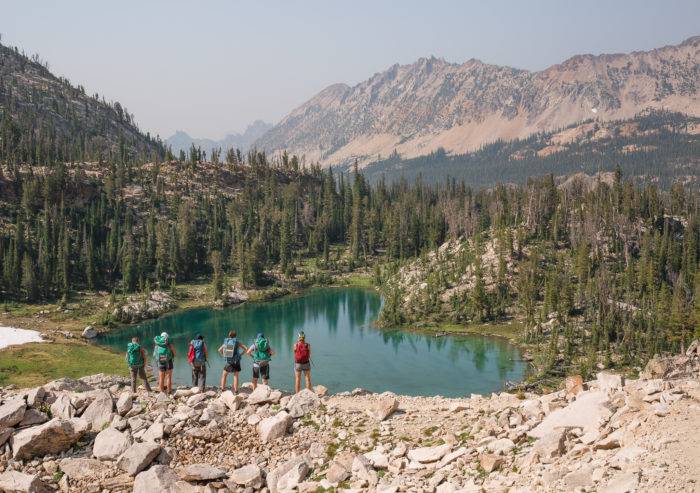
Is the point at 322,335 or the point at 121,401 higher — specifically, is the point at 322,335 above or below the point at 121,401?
below

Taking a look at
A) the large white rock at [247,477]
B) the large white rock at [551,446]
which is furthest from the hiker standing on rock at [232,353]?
the large white rock at [551,446]

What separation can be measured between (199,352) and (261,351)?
3.27 meters

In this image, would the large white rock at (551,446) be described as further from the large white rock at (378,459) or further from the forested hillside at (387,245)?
the forested hillside at (387,245)

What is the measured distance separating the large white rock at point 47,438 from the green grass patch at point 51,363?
36.5m

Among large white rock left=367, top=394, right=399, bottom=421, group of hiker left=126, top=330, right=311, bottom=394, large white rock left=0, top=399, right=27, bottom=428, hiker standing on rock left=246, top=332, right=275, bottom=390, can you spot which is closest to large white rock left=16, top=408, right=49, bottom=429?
large white rock left=0, top=399, right=27, bottom=428

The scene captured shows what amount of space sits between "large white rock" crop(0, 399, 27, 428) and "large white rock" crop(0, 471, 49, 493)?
269 centimetres

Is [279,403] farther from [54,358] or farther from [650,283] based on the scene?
[650,283]

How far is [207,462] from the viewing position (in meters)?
20.9

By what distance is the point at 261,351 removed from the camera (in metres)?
26.9

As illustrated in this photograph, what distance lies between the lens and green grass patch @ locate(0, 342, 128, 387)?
57.1 metres

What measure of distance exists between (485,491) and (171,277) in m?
122

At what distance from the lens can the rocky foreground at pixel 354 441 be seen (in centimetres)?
1550

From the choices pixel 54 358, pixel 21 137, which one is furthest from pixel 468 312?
pixel 21 137

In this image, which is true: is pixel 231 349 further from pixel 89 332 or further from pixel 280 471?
pixel 89 332
